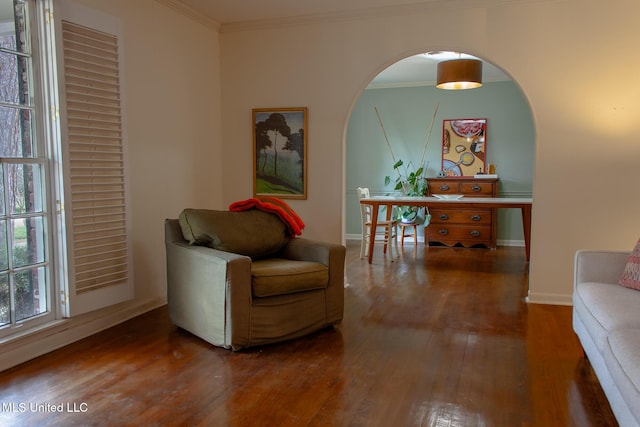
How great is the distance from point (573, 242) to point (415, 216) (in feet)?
10.6

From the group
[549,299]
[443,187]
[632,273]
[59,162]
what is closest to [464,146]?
[443,187]

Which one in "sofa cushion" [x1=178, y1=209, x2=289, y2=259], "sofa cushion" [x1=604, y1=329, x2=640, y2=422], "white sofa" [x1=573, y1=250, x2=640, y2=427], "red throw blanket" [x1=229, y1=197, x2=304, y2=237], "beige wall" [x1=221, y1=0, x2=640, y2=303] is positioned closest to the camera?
"sofa cushion" [x1=604, y1=329, x2=640, y2=422]

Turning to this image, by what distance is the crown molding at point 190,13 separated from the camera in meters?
3.93

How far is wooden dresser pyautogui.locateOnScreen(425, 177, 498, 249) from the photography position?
684 centimetres

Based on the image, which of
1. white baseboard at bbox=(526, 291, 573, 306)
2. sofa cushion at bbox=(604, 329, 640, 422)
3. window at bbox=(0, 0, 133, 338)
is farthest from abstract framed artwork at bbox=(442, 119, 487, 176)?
sofa cushion at bbox=(604, 329, 640, 422)

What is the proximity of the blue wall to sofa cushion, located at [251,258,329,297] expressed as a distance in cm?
457

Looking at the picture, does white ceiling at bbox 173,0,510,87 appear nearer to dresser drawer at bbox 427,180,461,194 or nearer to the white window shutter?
the white window shutter

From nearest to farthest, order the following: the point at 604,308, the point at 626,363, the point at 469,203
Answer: the point at 626,363 < the point at 604,308 < the point at 469,203

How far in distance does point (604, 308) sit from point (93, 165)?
290 centimetres

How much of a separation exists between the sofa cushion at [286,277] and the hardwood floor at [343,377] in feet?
1.10

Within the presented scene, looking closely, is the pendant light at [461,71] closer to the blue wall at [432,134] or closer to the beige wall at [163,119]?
the beige wall at [163,119]

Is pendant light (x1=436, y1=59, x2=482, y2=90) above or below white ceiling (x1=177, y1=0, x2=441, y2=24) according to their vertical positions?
below

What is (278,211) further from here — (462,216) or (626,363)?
(462,216)

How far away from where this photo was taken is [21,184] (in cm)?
276
